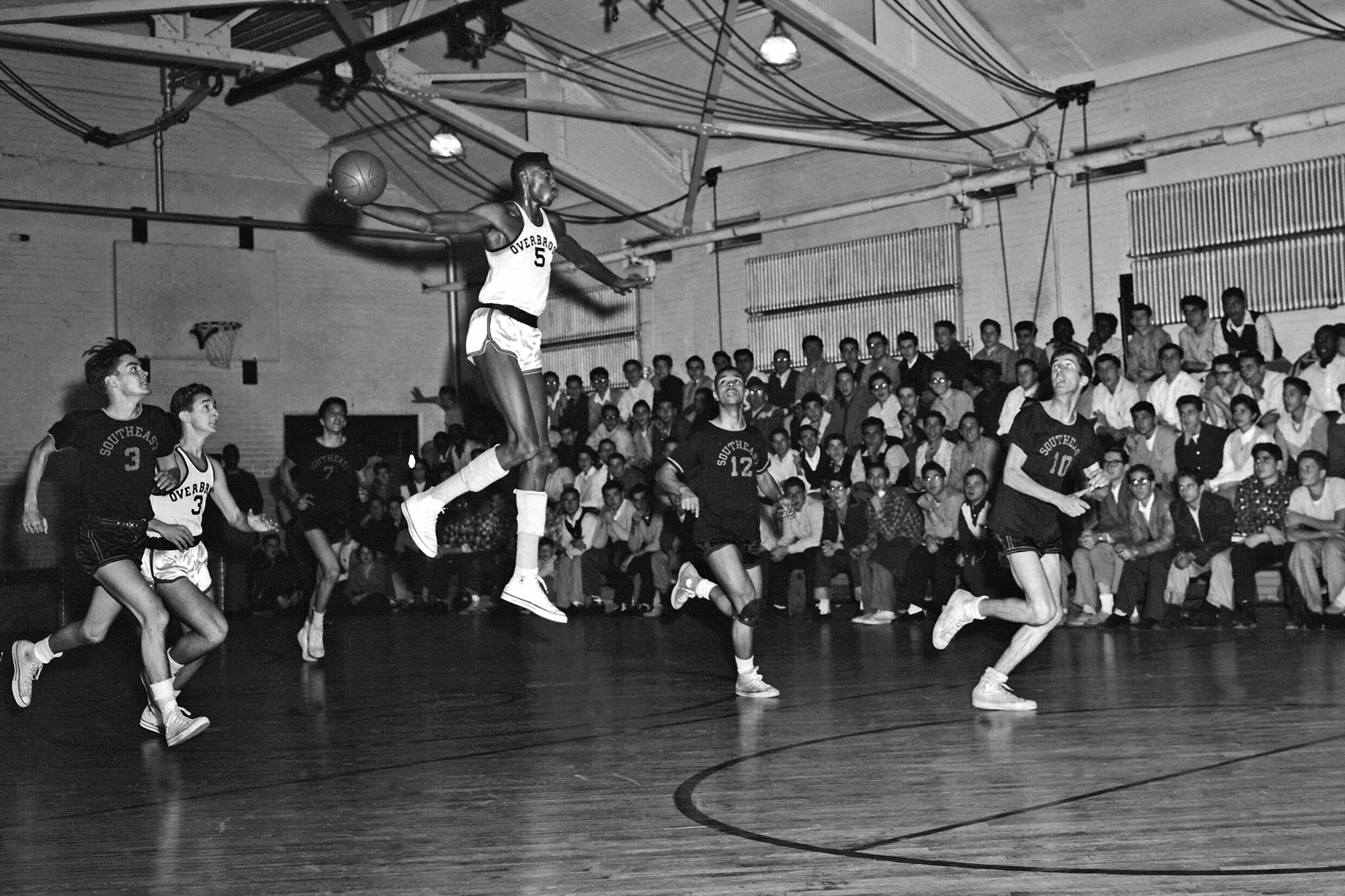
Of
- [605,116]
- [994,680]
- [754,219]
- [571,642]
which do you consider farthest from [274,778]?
[754,219]

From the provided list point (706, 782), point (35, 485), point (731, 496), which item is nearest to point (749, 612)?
point (731, 496)

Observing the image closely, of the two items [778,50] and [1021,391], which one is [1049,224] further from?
[778,50]

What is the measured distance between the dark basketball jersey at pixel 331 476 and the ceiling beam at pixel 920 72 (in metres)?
6.53

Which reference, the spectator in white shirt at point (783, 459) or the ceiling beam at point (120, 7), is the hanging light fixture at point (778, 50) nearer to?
the spectator in white shirt at point (783, 459)

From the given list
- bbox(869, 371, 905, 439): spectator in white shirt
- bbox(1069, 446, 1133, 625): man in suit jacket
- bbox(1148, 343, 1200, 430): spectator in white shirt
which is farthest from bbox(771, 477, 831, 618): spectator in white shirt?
bbox(1148, 343, 1200, 430): spectator in white shirt

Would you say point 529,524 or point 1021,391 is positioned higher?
point 1021,391

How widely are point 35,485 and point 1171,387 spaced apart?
9.75m

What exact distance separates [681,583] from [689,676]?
1123 millimetres

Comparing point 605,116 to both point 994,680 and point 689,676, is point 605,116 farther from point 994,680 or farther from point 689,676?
point 994,680

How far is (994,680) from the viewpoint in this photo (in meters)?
7.14

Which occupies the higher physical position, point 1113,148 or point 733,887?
point 1113,148

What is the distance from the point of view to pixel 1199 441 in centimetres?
1202

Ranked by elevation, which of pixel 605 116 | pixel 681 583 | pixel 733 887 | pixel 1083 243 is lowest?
pixel 733 887

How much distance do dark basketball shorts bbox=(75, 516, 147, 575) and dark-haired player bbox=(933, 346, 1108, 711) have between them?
4.31m
